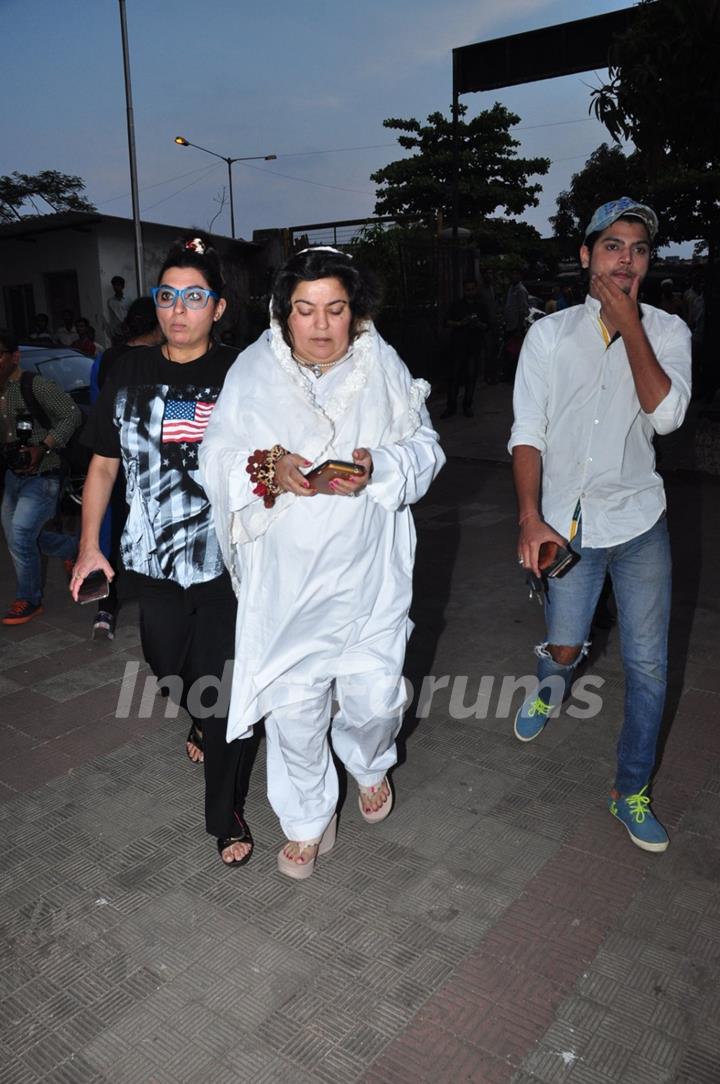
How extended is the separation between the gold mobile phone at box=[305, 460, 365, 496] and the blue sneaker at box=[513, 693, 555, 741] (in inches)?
71.3

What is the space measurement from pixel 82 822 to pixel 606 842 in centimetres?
191

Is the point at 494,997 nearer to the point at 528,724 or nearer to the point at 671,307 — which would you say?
the point at 528,724

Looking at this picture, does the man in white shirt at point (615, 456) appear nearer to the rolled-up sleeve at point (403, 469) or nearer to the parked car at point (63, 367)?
the rolled-up sleeve at point (403, 469)

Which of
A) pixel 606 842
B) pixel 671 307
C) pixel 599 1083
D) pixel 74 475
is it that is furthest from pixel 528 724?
pixel 671 307

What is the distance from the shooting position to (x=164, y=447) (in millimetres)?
2965

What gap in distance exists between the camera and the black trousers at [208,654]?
2955mm

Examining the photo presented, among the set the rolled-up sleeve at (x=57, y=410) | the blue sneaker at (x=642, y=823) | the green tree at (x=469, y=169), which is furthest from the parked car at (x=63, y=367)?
the green tree at (x=469, y=169)

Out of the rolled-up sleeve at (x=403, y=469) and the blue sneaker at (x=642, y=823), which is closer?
the rolled-up sleeve at (x=403, y=469)

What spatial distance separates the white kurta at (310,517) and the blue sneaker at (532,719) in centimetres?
123

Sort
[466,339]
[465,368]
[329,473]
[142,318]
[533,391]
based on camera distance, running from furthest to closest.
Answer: [465,368] → [466,339] → [142,318] → [533,391] → [329,473]

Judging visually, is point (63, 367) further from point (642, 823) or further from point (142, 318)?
point (642, 823)

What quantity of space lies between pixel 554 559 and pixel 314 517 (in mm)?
780

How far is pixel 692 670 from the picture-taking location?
14.8 ft

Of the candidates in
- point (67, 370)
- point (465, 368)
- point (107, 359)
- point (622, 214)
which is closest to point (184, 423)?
point (622, 214)
